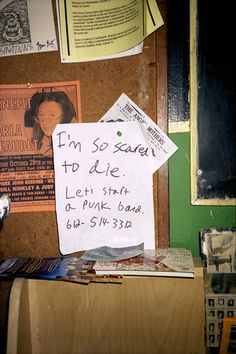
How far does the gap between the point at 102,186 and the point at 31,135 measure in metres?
0.24

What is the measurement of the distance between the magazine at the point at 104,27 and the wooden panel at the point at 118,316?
59cm

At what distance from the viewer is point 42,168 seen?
0.82 m

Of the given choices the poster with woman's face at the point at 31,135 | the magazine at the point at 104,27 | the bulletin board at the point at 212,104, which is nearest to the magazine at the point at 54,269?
the poster with woman's face at the point at 31,135

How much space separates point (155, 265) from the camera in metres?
0.71

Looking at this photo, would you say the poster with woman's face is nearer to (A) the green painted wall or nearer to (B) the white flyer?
(B) the white flyer

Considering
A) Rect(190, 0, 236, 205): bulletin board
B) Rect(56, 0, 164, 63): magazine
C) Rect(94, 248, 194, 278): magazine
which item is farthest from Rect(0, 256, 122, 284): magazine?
Rect(56, 0, 164, 63): magazine

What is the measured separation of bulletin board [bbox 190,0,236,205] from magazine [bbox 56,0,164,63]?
5.0 inches

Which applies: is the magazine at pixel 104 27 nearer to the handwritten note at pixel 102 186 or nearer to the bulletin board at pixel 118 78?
the bulletin board at pixel 118 78

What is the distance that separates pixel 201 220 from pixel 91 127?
395mm

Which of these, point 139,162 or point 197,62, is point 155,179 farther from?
point 197,62

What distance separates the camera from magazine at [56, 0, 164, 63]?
752mm

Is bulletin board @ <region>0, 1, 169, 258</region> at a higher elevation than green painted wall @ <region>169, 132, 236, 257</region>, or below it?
higher

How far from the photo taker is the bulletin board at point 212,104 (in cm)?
75

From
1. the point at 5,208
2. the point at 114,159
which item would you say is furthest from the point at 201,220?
the point at 5,208
